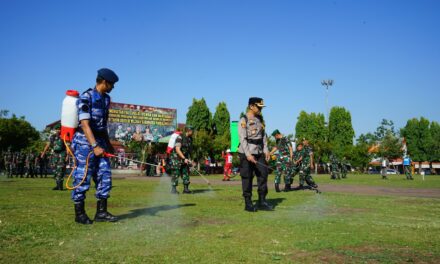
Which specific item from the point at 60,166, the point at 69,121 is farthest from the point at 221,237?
the point at 60,166

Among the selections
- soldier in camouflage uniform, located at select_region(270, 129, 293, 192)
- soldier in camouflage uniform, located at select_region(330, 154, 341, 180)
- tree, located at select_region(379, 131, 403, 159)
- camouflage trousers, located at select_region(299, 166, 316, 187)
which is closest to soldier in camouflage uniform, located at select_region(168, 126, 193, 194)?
soldier in camouflage uniform, located at select_region(270, 129, 293, 192)

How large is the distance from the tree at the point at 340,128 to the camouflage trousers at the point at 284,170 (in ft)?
229

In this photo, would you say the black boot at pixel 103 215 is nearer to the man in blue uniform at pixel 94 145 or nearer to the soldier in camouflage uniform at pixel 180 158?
the man in blue uniform at pixel 94 145

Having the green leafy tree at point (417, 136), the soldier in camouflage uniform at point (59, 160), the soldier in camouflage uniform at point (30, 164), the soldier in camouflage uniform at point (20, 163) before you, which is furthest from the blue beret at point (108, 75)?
the green leafy tree at point (417, 136)

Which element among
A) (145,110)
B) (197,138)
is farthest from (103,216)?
(145,110)

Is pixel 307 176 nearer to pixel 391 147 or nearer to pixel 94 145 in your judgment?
pixel 94 145

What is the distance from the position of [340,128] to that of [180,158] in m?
76.8

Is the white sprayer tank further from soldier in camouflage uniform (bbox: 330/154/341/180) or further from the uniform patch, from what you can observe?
soldier in camouflage uniform (bbox: 330/154/341/180)

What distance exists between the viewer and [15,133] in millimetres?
58469

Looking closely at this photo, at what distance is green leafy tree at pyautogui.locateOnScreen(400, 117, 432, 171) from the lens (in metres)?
86.4

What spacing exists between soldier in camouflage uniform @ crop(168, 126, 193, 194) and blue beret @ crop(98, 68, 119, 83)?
544 centimetres

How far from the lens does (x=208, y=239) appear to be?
4613 millimetres

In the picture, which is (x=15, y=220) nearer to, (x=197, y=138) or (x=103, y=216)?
(x=103, y=216)

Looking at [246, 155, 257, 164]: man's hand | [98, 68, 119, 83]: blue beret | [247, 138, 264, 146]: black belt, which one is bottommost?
[246, 155, 257, 164]: man's hand
